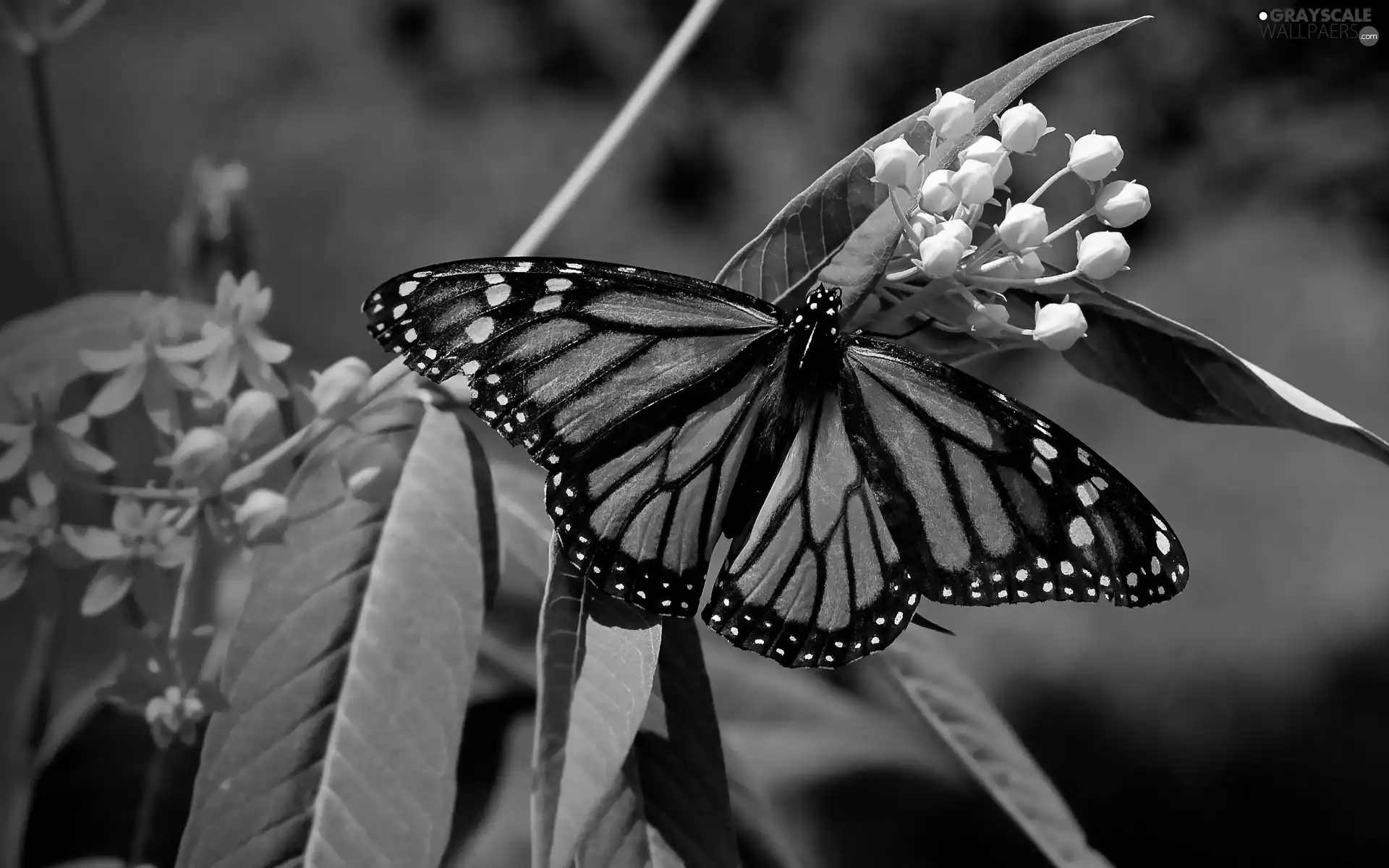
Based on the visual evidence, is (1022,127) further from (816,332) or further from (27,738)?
(27,738)

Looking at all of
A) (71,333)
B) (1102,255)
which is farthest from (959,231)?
(71,333)

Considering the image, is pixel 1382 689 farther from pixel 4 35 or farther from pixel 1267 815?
pixel 4 35

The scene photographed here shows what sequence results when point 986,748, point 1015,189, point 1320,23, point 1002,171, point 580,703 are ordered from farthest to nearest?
point 1015,189, point 1320,23, point 986,748, point 1002,171, point 580,703

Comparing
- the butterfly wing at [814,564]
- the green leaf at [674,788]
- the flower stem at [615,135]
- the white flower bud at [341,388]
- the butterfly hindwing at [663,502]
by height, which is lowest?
the green leaf at [674,788]

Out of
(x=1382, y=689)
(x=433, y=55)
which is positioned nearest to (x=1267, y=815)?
(x=1382, y=689)

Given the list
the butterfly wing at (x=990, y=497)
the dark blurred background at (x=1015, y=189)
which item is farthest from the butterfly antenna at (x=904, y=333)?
the dark blurred background at (x=1015, y=189)

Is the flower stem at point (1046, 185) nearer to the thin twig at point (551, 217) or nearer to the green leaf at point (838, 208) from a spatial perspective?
the green leaf at point (838, 208)
